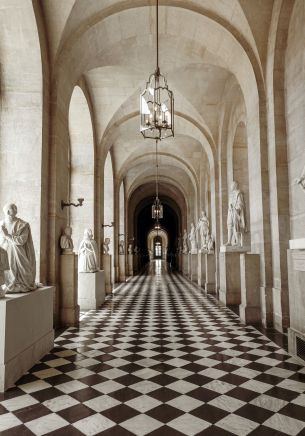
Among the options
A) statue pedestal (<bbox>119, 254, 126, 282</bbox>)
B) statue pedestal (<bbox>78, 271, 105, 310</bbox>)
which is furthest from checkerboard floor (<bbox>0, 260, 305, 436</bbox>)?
statue pedestal (<bbox>119, 254, 126, 282</bbox>)

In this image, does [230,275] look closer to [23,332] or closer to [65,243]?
[65,243]

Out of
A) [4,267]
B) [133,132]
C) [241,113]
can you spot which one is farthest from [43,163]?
[133,132]

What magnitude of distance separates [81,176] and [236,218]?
18.7ft

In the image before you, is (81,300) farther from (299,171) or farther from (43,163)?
(299,171)

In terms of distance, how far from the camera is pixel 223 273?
998cm

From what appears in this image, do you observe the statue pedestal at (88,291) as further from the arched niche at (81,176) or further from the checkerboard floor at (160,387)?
the checkerboard floor at (160,387)

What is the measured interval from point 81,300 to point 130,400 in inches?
249

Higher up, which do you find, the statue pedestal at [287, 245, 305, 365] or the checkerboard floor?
the statue pedestal at [287, 245, 305, 365]

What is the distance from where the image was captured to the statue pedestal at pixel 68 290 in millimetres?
7559

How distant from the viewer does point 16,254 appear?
15.7ft

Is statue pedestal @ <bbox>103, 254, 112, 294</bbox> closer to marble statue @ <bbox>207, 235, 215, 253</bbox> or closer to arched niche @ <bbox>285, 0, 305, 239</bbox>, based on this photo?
marble statue @ <bbox>207, 235, 215, 253</bbox>

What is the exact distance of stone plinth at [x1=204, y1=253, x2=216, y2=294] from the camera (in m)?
13.2

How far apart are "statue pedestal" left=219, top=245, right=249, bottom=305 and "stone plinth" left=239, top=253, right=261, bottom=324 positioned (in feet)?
6.41

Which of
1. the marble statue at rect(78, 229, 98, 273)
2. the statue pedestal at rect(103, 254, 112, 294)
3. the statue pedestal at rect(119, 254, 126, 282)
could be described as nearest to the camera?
the marble statue at rect(78, 229, 98, 273)
